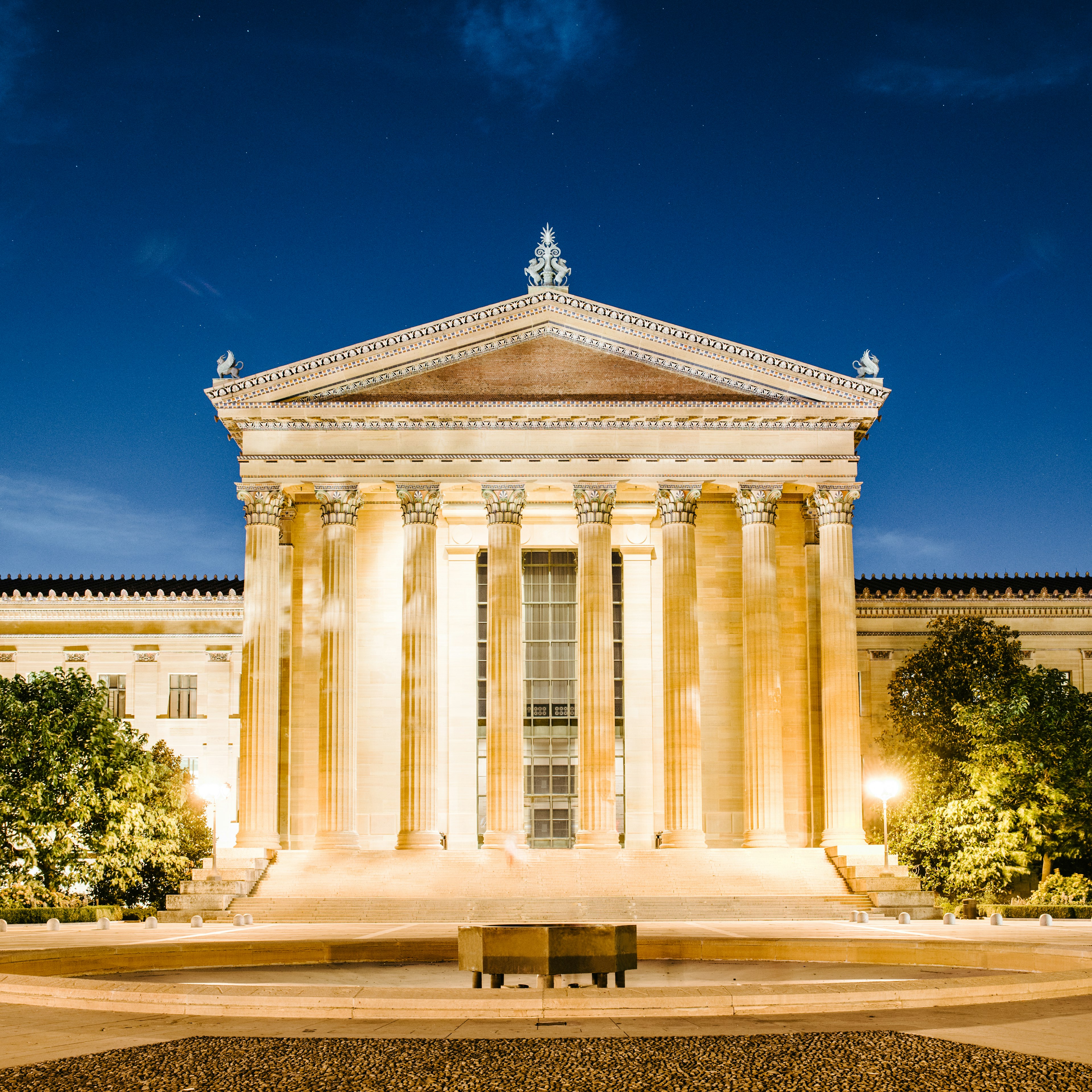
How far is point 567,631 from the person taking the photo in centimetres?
5953

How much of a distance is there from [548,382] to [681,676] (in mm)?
12994

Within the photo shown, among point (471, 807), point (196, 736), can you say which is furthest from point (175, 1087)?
point (196, 736)

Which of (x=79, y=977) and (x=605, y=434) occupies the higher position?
(x=605, y=434)

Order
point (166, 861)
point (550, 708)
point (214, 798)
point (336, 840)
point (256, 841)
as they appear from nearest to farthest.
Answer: point (214, 798) → point (166, 861) → point (256, 841) → point (336, 840) → point (550, 708)

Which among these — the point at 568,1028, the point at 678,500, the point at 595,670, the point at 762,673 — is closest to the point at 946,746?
the point at 762,673

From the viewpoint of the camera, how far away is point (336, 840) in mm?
52219

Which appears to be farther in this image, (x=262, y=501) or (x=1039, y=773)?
(x=262, y=501)

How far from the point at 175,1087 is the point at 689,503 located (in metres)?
42.1

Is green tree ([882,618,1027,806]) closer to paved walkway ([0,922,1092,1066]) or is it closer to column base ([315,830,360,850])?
column base ([315,830,360,850])

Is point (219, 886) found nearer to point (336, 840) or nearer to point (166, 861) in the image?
point (166, 861)

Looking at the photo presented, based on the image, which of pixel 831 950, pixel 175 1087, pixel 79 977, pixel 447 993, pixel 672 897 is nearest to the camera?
pixel 175 1087

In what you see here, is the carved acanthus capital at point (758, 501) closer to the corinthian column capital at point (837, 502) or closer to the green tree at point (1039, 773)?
the corinthian column capital at point (837, 502)

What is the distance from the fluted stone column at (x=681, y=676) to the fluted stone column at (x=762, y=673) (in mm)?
1921

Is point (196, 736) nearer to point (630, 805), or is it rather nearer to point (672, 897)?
point (630, 805)
